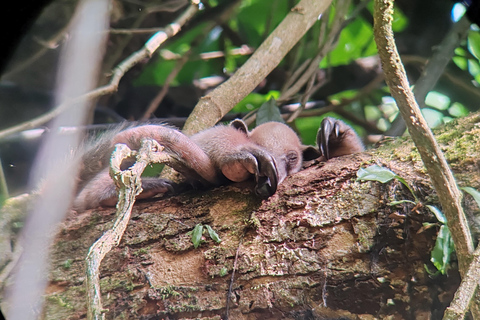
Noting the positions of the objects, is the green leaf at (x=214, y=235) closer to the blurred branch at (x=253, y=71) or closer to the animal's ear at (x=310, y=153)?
the animal's ear at (x=310, y=153)

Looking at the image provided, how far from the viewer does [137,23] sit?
4.29 metres

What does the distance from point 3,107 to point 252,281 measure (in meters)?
2.42

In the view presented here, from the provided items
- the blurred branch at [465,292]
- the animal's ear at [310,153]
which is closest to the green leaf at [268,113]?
the animal's ear at [310,153]

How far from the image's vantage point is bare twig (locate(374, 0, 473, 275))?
5.21 ft

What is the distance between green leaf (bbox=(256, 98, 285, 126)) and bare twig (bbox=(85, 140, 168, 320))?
5.52ft

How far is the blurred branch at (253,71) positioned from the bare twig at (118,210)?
129cm

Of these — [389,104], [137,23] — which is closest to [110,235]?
[137,23]

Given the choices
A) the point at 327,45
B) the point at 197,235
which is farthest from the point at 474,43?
the point at 197,235

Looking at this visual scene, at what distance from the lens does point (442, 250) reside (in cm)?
171

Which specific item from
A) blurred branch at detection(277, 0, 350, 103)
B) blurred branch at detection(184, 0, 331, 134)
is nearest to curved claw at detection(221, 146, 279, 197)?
blurred branch at detection(184, 0, 331, 134)

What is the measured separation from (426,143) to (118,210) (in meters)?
1.15

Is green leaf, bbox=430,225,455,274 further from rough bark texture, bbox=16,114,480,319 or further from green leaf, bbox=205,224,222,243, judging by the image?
green leaf, bbox=205,224,222,243

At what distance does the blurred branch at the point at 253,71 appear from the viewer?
326 cm

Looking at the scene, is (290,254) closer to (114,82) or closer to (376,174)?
(376,174)
